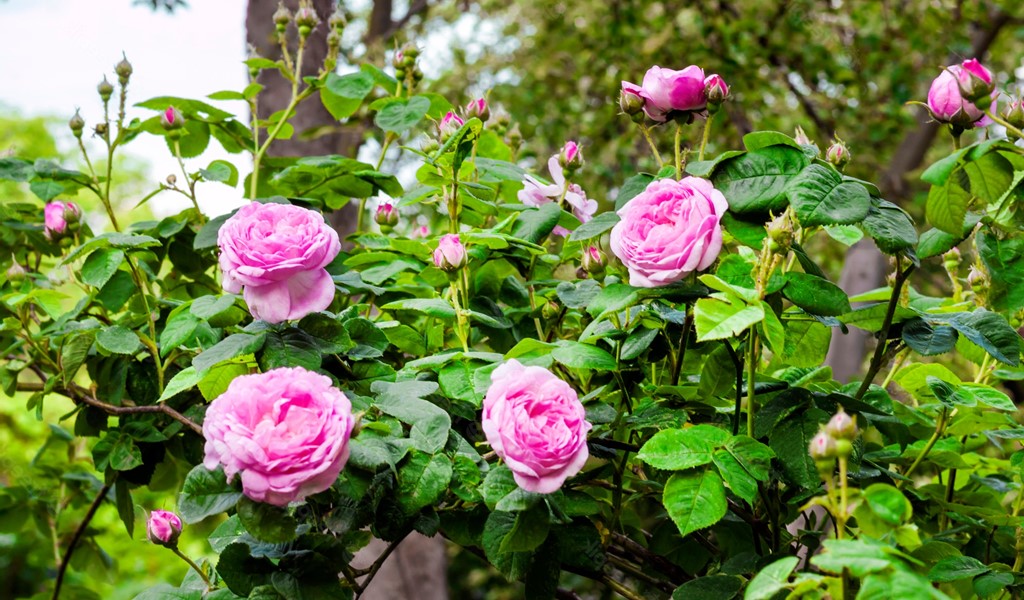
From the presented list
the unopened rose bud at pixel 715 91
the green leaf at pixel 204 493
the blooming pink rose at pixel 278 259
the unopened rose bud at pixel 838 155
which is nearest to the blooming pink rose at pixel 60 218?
the blooming pink rose at pixel 278 259

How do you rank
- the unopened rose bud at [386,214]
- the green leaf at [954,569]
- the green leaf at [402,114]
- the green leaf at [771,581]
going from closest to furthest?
1. the green leaf at [771,581]
2. the green leaf at [954,569]
3. the green leaf at [402,114]
4. the unopened rose bud at [386,214]

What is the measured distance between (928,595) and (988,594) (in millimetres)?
356

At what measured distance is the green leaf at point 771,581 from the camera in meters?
0.60

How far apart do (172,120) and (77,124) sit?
0.60 ft

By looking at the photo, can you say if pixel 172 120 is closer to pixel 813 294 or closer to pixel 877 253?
pixel 813 294

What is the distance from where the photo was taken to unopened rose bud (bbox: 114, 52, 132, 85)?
4.36ft

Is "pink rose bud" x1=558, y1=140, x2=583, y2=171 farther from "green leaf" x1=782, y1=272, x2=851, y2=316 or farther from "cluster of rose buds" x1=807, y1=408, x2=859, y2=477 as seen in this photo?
"cluster of rose buds" x1=807, y1=408, x2=859, y2=477

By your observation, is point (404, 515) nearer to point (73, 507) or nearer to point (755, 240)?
point (755, 240)

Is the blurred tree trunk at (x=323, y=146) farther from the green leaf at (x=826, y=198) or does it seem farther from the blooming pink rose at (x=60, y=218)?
the green leaf at (x=826, y=198)

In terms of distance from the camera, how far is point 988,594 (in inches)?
33.0

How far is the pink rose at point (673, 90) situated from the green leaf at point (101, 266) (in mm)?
653

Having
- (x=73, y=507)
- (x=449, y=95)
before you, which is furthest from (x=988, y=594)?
(x=449, y=95)

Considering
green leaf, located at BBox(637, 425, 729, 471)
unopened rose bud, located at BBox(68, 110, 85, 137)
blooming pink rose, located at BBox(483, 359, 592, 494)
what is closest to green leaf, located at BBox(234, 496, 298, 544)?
blooming pink rose, located at BBox(483, 359, 592, 494)

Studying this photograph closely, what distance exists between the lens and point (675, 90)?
0.86 meters
